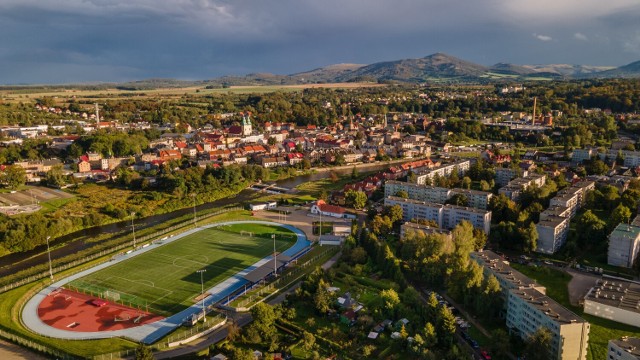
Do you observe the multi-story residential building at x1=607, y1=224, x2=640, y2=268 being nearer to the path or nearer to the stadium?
the stadium

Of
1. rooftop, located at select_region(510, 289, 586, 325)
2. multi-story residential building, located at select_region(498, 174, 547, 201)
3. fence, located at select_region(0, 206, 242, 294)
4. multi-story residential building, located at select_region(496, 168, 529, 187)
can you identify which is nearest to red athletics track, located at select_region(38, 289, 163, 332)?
fence, located at select_region(0, 206, 242, 294)

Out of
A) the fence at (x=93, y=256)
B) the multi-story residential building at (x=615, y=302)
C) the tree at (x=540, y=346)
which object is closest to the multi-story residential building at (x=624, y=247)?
the multi-story residential building at (x=615, y=302)

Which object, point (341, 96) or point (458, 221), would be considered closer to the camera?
point (458, 221)

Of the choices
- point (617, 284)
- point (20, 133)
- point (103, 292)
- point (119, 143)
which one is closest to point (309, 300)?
point (103, 292)

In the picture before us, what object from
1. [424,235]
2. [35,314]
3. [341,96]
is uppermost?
[341,96]

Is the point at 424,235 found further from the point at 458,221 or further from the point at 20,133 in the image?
the point at 20,133

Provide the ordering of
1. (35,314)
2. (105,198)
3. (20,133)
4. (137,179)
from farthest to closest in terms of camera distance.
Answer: (20,133) < (137,179) < (105,198) < (35,314)

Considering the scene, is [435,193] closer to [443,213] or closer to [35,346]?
[443,213]
